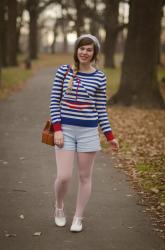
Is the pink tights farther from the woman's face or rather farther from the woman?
the woman's face

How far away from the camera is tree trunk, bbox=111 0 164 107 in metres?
16.0

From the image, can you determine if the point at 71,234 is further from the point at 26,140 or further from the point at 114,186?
the point at 26,140

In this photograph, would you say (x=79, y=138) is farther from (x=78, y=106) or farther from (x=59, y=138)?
(x=78, y=106)

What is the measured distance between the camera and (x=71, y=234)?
5301 mm

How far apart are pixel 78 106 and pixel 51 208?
174 centimetres

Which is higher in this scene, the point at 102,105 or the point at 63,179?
the point at 102,105

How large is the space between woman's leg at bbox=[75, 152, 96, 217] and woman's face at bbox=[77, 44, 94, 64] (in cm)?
96

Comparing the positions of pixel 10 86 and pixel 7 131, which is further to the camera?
pixel 10 86

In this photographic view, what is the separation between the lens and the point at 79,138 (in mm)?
5082

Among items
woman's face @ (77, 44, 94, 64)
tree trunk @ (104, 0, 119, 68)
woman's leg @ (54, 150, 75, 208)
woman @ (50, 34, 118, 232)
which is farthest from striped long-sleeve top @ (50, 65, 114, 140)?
tree trunk @ (104, 0, 119, 68)

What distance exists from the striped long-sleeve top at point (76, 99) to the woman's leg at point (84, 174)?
340 mm

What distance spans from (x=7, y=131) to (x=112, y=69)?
26.7m

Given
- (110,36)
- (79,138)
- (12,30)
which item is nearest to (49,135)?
(79,138)

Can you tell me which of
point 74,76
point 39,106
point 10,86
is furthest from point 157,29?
point 74,76
